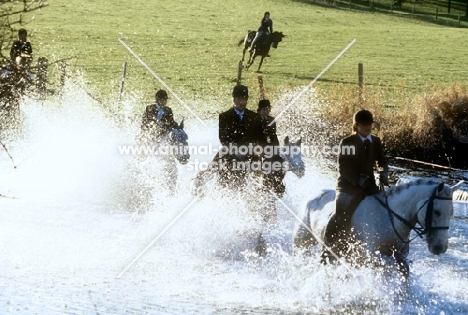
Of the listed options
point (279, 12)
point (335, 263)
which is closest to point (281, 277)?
point (335, 263)

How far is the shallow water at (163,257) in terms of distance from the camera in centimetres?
1215

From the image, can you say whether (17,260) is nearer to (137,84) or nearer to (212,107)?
(212,107)

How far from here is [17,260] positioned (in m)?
13.9

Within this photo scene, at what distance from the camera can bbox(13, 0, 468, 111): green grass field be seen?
123ft

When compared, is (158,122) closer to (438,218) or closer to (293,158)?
(293,158)

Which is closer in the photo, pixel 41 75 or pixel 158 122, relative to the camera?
pixel 41 75

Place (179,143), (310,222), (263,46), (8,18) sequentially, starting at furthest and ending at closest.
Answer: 1. (263,46)
2. (179,143)
3. (310,222)
4. (8,18)

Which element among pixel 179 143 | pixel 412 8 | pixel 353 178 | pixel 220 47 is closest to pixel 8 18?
pixel 353 178

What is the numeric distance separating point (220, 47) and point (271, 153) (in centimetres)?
3515

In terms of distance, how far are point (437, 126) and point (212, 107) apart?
9.30m

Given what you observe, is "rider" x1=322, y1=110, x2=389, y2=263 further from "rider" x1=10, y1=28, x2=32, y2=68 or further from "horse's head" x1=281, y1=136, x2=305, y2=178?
"rider" x1=10, y1=28, x2=32, y2=68

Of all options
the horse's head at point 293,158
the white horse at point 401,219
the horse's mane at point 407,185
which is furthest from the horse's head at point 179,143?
the horse's mane at point 407,185

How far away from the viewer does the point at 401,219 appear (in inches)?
452

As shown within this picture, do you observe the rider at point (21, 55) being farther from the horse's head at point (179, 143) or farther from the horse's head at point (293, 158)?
the horse's head at point (179, 143)
